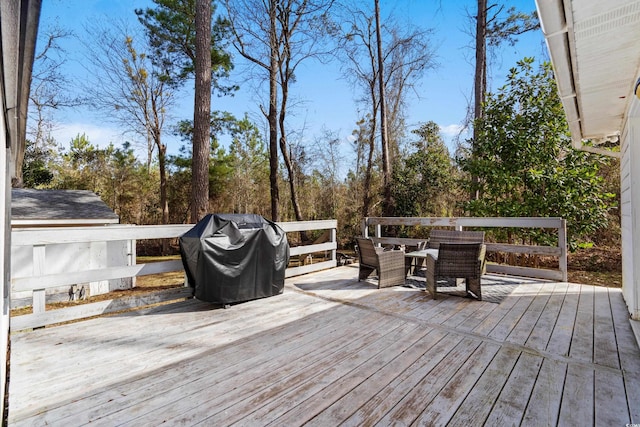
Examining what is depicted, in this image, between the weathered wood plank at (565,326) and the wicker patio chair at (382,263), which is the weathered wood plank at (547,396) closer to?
the weathered wood plank at (565,326)

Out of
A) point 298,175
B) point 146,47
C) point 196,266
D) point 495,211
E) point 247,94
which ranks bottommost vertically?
point 196,266

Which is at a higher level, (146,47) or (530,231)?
(146,47)

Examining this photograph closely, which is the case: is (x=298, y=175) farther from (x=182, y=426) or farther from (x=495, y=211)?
(x=182, y=426)

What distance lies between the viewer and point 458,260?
3.86 metres

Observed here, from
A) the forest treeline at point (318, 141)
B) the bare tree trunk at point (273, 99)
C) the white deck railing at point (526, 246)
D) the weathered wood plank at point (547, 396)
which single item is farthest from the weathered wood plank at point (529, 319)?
the bare tree trunk at point (273, 99)

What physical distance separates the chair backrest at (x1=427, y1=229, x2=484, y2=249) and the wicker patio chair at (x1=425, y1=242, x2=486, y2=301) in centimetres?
75

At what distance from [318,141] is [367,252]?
28.1 feet

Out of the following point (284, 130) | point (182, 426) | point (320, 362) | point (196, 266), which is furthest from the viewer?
point (284, 130)

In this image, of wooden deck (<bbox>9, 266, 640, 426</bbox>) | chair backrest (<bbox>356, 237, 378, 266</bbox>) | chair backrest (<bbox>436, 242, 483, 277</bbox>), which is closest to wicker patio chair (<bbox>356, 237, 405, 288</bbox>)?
chair backrest (<bbox>356, 237, 378, 266</bbox>)

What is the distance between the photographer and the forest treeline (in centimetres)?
615

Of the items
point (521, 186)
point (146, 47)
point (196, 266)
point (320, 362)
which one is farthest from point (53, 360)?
point (146, 47)

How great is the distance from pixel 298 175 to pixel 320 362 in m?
10.8

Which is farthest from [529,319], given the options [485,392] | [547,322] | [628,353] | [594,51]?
[594,51]

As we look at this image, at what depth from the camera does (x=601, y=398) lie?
6.12 feet
